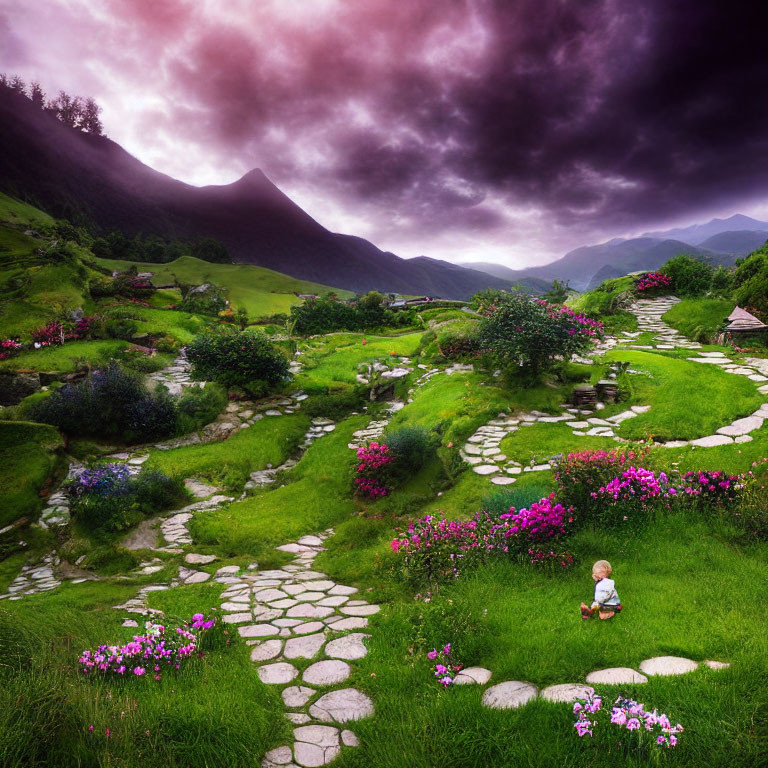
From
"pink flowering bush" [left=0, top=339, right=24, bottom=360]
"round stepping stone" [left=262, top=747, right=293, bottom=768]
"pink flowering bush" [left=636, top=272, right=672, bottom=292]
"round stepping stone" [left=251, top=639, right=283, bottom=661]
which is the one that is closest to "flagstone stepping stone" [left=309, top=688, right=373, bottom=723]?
"round stepping stone" [left=262, top=747, right=293, bottom=768]

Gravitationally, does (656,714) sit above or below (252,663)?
above

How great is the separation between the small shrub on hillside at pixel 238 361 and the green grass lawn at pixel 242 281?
14.9 metres

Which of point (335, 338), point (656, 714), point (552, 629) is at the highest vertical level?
point (335, 338)

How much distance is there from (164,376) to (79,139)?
11508cm

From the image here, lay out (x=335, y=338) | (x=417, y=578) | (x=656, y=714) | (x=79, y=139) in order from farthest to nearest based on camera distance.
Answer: (x=79, y=139) < (x=335, y=338) < (x=417, y=578) < (x=656, y=714)

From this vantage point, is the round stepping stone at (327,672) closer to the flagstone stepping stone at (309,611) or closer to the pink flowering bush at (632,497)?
the flagstone stepping stone at (309,611)

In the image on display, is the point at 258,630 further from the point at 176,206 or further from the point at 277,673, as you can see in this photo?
the point at 176,206

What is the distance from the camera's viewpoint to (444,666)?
2.79m

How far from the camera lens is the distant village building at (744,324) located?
35.4 ft

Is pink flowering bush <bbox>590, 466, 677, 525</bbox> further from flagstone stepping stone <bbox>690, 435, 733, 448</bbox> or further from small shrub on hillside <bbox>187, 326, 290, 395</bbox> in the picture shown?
small shrub on hillside <bbox>187, 326, 290, 395</bbox>

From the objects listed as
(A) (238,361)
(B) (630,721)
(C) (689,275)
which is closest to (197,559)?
(B) (630,721)

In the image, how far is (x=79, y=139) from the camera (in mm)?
90438

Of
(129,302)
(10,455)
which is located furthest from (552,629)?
(129,302)

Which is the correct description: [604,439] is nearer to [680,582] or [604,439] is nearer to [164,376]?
[680,582]
